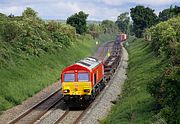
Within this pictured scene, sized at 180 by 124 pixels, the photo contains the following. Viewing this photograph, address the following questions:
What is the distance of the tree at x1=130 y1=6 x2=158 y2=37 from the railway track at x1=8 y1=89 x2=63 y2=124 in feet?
273

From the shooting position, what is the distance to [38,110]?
26984 mm

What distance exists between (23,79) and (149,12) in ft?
281

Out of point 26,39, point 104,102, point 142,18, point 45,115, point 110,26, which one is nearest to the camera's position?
point 45,115

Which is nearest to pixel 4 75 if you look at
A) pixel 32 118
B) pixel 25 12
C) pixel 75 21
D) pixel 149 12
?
pixel 32 118

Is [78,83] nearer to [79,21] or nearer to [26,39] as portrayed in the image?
[26,39]

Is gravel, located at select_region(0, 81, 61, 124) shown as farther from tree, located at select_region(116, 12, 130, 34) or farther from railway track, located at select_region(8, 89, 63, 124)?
tree, located at select_region(116, 12, 130, 34)

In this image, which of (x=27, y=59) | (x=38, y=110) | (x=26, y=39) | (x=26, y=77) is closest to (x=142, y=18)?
(x=26, y=39)

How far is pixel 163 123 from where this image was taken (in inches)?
640

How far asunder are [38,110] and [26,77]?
9.41 metres

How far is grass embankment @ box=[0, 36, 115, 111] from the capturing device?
96.6 feet

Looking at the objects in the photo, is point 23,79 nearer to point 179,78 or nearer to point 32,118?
point 32,118

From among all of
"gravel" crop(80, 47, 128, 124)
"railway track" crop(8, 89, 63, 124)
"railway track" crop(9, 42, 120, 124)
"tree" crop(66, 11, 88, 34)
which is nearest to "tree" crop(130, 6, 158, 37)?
"tree" crop(66, 11, 88, 34)

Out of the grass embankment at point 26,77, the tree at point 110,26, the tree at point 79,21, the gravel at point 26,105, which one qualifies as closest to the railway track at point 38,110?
the gravel at point 26,105

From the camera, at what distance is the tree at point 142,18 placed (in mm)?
113794
